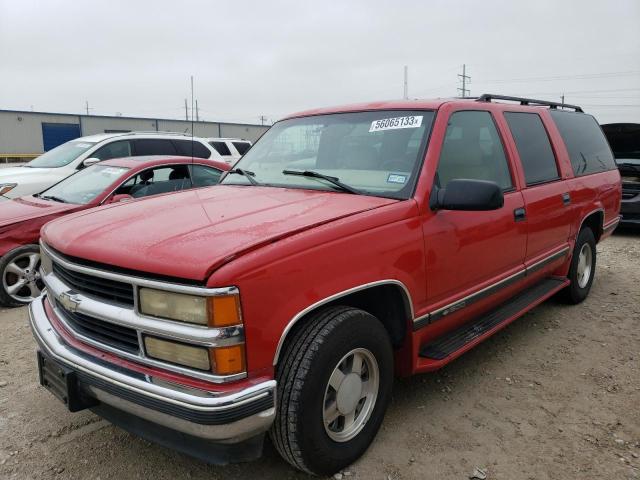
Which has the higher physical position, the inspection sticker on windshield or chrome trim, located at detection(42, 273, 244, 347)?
the inspection sticker on windshield

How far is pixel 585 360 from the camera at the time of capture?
3896 millimetres

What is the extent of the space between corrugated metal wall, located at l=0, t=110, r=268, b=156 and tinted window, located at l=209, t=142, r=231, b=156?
23.1 meters

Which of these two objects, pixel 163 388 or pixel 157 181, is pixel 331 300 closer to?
pixel 163 388

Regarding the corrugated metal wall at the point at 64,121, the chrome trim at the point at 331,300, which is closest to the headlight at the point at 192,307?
the chrome trim at the point at 331,300

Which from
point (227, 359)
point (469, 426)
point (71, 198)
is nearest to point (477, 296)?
point (469, 426)

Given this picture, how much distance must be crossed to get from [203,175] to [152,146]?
10.2ft

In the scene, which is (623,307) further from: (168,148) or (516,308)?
(168,148)

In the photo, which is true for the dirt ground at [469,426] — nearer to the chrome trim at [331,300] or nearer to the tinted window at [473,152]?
the chrome trim at [331,300]

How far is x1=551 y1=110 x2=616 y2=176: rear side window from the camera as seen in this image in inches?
187

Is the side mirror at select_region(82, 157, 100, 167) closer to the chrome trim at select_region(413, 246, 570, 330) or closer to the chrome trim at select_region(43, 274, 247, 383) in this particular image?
the chrome trim at select_region(43, 274, 247, 383)

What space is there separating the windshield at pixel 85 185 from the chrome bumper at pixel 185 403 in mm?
3906

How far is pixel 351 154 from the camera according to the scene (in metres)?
3.31

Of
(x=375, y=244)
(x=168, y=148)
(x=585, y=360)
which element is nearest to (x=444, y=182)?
(x=375, y=244)

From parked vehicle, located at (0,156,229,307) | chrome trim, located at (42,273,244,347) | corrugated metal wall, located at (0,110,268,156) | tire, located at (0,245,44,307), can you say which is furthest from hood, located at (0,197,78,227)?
corrugated metal wall, located at (0,110,268,156)
